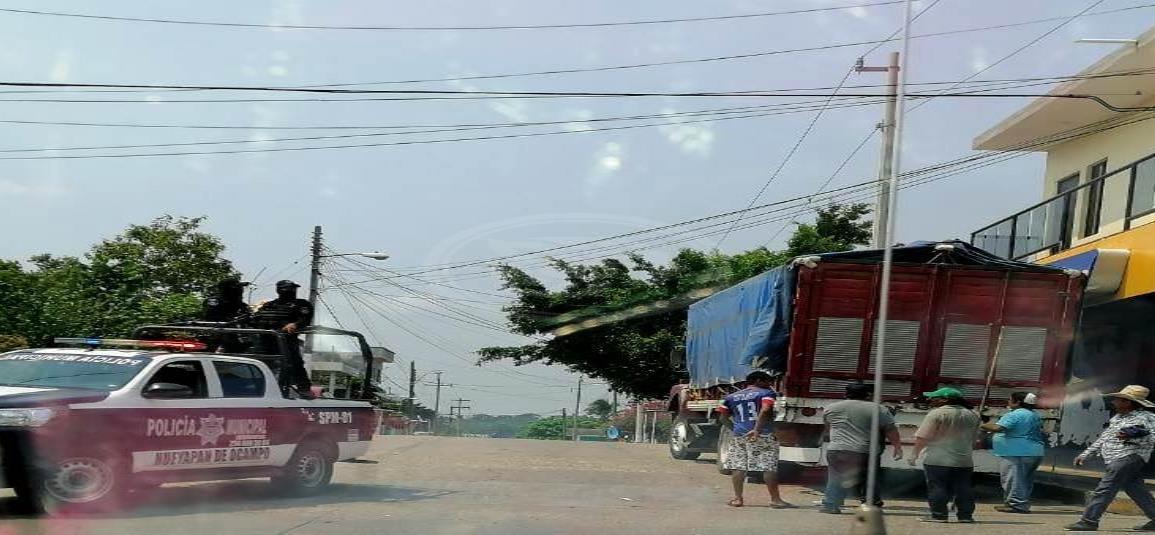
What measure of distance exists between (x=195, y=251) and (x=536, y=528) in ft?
66.9

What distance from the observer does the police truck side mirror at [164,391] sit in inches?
428

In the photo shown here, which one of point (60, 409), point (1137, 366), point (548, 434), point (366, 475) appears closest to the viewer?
point (60, 409)

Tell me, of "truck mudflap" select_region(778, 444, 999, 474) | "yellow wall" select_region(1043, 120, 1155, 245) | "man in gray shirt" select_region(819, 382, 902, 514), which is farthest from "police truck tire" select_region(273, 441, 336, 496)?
"yellow wall" select_region(1043, 120, 1155, 245)

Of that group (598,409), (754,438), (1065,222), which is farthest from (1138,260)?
(598,409)

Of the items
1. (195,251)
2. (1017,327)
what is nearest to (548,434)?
(195,251)

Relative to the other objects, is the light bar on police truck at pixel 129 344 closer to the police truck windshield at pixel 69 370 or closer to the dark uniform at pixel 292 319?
the police truck windshield at pixel 69 370

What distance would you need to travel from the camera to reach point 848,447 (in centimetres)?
1220

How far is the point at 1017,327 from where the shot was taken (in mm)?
14000

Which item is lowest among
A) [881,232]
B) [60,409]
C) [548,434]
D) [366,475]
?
[548,434]

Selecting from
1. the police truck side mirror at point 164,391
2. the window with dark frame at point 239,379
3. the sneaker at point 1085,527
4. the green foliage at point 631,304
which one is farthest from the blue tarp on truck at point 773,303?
the green foliage at point 631,304

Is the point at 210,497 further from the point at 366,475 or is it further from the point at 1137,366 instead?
the point at 1137,366

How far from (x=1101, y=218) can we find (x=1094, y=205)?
466 mm

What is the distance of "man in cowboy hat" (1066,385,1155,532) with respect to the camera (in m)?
10.9

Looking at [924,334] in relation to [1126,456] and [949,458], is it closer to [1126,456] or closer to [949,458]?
[949,458]
